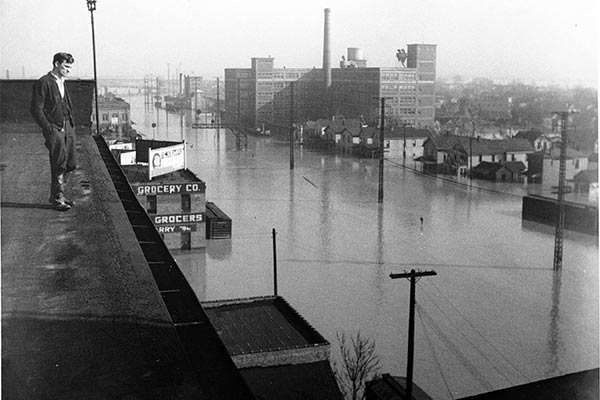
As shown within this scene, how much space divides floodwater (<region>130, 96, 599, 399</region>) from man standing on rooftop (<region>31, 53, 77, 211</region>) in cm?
277

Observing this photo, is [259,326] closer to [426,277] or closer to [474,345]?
[474,345]

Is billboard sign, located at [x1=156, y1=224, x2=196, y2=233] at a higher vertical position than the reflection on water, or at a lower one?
higher

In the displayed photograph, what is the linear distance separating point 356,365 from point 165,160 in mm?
5088

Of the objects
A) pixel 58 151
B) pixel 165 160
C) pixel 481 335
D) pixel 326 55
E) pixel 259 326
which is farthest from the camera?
pixel 326 55

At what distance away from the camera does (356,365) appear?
4.25 metres

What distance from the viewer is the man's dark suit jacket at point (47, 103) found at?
2066mm

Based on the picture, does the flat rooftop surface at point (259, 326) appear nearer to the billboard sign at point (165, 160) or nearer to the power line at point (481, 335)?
the power line at point (481, 335)

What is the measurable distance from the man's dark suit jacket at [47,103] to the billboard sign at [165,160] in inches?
239

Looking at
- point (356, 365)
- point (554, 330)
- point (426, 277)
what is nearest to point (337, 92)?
point (426, 277)

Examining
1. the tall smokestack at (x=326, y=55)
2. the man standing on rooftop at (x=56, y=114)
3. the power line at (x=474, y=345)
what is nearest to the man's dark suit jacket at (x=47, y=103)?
the man standing on rooftop at (x=56, y=114)

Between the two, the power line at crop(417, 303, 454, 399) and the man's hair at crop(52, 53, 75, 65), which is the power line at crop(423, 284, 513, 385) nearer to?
the power line at crop(417, 303, 454, 399)

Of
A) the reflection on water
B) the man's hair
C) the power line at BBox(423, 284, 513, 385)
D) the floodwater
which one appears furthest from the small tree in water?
the man's hair

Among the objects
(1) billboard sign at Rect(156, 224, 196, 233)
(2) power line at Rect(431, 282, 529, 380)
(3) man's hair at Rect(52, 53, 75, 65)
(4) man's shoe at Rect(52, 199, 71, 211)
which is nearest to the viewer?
(3) man's hair at Rect(52, 53, 75, 65)

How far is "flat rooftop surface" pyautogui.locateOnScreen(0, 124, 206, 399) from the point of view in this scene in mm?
1062
